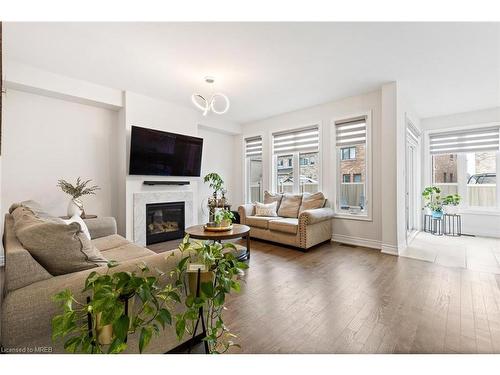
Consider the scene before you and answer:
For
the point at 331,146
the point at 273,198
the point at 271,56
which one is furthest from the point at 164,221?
A: the point at 331,146

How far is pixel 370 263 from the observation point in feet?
10.5

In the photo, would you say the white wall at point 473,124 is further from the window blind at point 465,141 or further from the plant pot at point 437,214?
the plant pot at point 437,214

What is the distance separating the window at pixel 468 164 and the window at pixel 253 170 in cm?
399

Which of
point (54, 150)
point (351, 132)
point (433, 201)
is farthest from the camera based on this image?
Result: point (433, 201)

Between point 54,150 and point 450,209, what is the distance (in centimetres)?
760

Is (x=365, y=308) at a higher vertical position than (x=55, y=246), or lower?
lower

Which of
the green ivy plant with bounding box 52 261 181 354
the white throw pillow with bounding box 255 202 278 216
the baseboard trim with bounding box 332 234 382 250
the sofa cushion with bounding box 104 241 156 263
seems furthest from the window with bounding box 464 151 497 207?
the green ivy plant with bounding box 52 261 181 354

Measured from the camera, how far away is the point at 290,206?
4621mm

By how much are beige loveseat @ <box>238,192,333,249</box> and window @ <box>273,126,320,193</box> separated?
43 cm

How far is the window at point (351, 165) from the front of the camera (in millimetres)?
4176

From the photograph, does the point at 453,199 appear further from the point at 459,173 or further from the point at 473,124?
the point at 473,124
